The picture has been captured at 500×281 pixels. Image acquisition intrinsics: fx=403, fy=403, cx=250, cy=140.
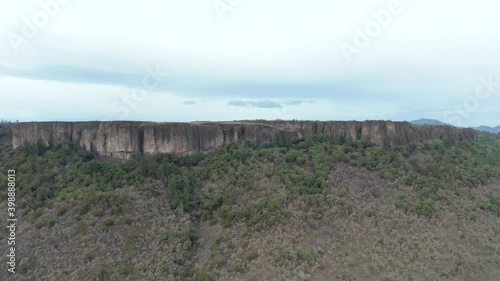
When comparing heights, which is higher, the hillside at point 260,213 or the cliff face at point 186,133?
the cliff face at point 186,133

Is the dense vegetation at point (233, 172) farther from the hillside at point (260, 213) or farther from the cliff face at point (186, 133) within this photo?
the cliff face at point (186, 133)

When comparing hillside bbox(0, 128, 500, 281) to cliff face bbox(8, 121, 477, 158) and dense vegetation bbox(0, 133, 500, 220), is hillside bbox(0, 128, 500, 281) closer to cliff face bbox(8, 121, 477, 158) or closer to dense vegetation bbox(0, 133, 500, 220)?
dense vegetation bbox(0, 133, 500, 220)

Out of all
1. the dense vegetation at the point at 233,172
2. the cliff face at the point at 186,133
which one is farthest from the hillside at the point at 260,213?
the cliff face at the point at 186,133

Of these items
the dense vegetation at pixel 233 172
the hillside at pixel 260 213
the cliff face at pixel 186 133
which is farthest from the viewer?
the cliff face at pixel 186 133

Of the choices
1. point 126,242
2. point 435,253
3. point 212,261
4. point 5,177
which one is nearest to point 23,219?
point 5,177

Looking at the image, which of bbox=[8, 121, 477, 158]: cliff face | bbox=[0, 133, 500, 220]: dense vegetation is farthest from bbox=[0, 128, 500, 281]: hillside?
bbox=[8, 121, 477, 158]: cliff face

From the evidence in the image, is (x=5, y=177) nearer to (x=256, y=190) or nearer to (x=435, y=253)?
(x=256, y=190)
